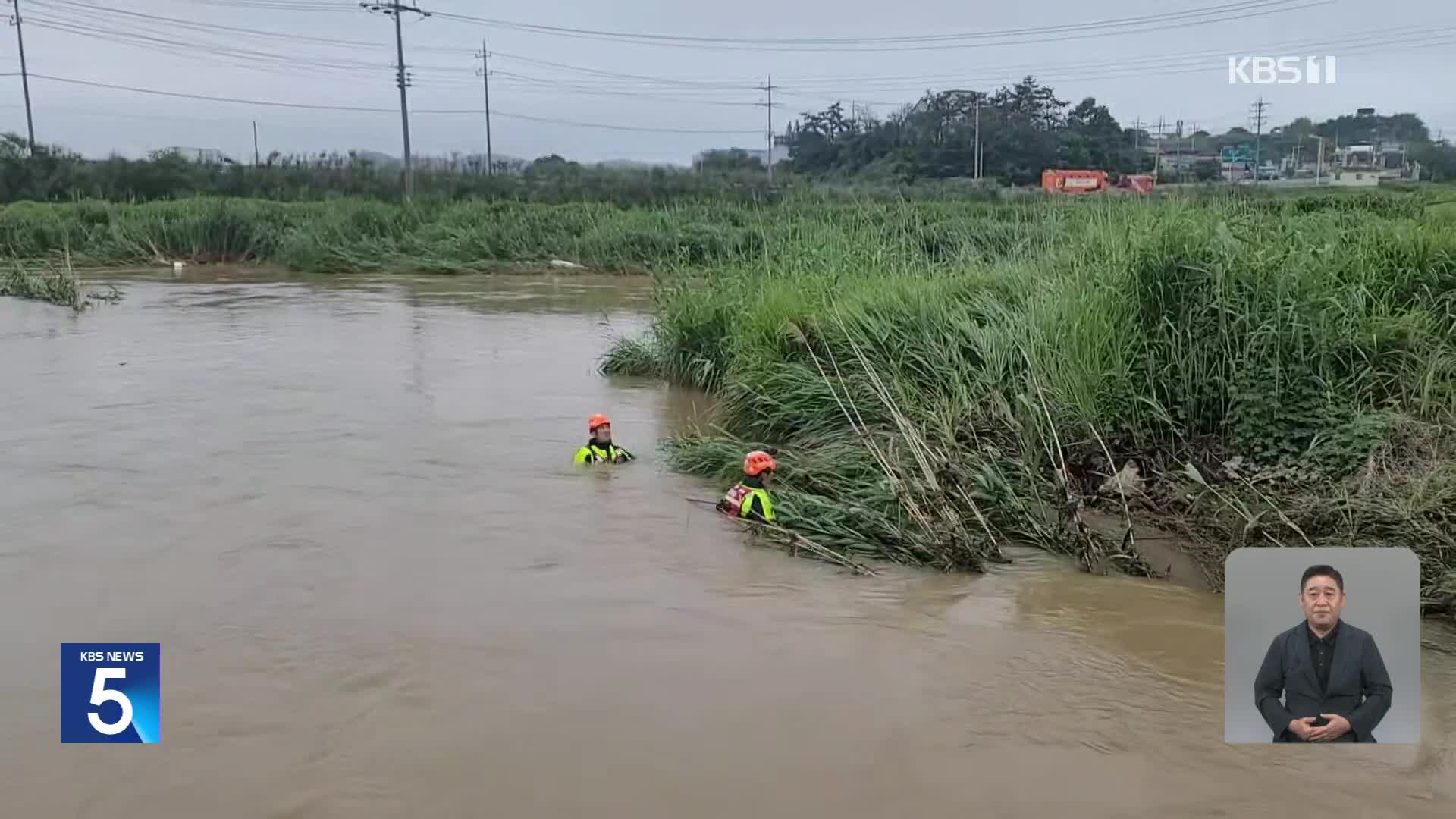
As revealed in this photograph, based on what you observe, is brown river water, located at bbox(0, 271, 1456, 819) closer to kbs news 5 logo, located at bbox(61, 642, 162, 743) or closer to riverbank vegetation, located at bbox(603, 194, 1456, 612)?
kbs news 5 logo, located at bbox(61, 642, 162, 743)

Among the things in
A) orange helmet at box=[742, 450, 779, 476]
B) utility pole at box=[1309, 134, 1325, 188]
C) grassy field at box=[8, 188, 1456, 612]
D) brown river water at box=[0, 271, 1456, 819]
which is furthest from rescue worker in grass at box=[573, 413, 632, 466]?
utility pole at box=[1309, 134, 1325, 188]

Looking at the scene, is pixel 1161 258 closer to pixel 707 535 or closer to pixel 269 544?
pixel 707 535

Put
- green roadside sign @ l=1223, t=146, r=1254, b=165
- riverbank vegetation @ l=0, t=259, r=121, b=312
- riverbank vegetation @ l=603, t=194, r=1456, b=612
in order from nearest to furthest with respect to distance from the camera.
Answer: riverbank vegetation @ l=603, t=194, r=1456, b=612, riverbank vegetation @ l=0, t=259, r=121, b=312, green roadside sign @ l=1223, t=146, r=1254, b=165

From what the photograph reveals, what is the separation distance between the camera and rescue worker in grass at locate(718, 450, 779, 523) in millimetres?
6016

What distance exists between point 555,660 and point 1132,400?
11.6 ft

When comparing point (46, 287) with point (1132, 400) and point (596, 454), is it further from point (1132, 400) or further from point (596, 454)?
point (1132, 400)

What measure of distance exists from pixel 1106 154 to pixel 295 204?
25.7 meters

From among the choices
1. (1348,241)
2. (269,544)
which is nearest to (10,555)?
(269,544)

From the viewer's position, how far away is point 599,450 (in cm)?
745

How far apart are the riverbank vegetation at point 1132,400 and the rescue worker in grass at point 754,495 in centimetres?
15

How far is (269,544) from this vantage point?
5.88 meters

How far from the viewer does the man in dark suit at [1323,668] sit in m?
2.83

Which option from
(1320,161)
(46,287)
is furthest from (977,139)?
(46,287)

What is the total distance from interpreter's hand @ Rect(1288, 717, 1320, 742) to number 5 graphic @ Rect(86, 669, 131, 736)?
140 inches
